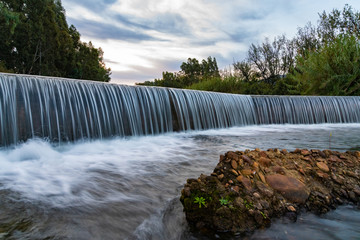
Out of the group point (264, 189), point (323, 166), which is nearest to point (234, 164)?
point (264, 189)

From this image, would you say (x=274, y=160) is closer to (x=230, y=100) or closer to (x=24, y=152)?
(x=24, y=152)

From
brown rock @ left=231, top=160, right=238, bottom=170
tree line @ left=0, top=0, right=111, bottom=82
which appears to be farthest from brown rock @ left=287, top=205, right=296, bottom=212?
tree line @ left=0, top=0, right=111, bottom=82

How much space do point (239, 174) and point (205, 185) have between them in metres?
0.35

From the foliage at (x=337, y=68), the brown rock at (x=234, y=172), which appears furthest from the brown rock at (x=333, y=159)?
the foliage at (x=337, y=68)

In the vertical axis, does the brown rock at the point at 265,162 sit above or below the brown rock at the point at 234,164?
below

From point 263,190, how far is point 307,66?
1633cm

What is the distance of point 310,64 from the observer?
15180 millimetres

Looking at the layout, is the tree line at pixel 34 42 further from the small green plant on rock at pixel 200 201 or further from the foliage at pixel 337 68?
the small green plant on rock at pixel 200 201

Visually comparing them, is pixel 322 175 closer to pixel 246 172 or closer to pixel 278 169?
pixel 278 169

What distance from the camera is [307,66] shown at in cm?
1595

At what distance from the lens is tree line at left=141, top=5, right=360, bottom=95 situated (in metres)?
14.1

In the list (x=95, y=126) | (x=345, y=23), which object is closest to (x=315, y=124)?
(x=95, y=126)

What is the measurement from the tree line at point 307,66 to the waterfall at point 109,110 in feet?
14.6

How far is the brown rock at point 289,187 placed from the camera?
2148mm
